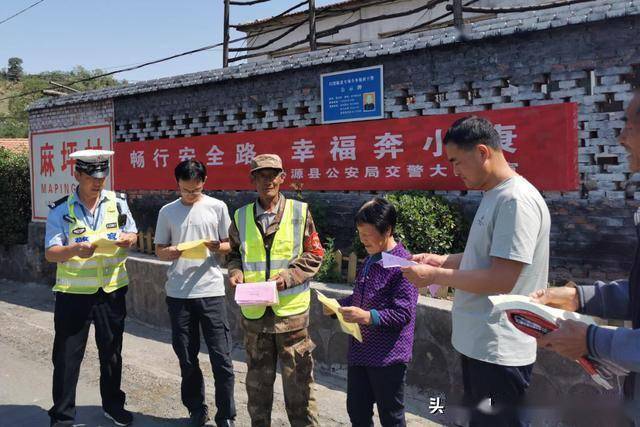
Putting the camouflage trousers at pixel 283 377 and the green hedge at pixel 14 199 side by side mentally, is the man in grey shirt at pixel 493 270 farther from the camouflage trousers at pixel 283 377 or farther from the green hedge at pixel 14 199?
the green hedge at pixel 14 199

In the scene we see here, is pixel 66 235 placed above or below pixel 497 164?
below

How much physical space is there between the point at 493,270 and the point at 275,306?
148 cm

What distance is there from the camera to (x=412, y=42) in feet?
19.2

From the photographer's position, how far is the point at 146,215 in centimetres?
876

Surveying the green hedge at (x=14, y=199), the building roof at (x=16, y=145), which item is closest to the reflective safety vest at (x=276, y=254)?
the green hedge at (x=14, y=199)

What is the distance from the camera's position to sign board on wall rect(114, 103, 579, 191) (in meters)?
5.00

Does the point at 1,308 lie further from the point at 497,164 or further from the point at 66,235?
the point at 497,164

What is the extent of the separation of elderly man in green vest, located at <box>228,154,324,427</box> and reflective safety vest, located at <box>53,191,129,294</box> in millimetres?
1001

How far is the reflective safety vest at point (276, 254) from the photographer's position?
340 cm

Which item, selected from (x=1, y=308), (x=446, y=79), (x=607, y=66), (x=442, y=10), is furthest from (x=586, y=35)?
(x=442, y=10)

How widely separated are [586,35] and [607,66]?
33 cm

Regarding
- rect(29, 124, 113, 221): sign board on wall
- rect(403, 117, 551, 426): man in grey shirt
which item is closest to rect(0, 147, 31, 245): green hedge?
rect(29, 124, 113, 221): sign board on wall

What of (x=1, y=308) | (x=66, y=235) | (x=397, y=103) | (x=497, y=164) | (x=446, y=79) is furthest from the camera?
(x=1, y=308)

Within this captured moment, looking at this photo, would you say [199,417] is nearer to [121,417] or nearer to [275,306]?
[121,417]
